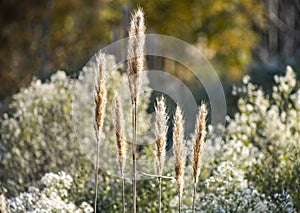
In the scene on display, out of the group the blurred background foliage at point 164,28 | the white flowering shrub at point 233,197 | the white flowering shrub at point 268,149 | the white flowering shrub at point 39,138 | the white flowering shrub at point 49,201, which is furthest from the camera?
the blurred background foliage at point 164,28

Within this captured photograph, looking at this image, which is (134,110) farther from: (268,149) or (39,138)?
(39,138)

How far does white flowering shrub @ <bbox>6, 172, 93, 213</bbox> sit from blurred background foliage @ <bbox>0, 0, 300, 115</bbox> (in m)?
6.82

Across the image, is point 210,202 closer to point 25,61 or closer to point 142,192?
point 142,192

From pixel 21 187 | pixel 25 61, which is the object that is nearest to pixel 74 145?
pixel 21 187

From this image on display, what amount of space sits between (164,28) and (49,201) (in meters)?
9.51

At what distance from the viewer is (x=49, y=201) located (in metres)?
3.65

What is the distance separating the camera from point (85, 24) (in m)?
14.2

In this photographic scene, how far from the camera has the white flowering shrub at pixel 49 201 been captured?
3.65 m

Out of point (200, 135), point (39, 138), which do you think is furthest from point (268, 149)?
point (200, 135)

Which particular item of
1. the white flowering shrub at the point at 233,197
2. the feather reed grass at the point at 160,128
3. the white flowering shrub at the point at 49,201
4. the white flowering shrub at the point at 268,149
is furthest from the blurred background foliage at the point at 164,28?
the feather reed grass at the point at 160,128

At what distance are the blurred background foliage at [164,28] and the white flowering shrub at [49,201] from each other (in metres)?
6.82

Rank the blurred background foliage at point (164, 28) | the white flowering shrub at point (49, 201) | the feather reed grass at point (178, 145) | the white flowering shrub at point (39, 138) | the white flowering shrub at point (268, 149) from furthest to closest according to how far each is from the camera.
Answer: the blurred background foliage at point (164, 28) → the white flowering shrub at point (39, 138) → the white flowering shrub at point (268, 149) → the white flowering shrub at point (49, 201) → the feather reed grass at point (178, 145)

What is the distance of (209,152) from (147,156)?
43cm

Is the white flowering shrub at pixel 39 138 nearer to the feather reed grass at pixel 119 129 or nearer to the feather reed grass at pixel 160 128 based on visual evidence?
the feather reed grass at pixel 119 129
